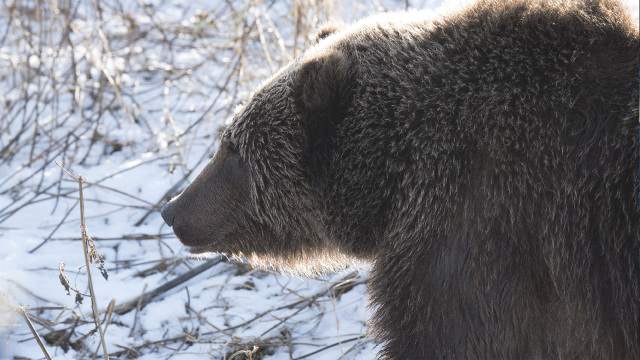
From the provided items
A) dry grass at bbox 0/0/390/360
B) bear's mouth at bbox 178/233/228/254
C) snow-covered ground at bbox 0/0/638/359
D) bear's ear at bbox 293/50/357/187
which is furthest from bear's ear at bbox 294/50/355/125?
snow-covered ground at bbox 0/0/638/359

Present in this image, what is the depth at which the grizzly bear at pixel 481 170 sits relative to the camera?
8.66 feet

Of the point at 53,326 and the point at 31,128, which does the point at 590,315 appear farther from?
the point at 31,128

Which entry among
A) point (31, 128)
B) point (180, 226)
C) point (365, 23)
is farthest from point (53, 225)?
point (365, 23)

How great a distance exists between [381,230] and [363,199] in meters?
0.17

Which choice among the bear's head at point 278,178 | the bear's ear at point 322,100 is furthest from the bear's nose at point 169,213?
the bear's ear at point 322,100

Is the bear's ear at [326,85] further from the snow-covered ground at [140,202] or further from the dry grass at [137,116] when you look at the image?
the snow-covered ground at [140,202]

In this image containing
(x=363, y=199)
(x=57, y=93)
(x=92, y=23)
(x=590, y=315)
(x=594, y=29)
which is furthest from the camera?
(x=92, y=23)

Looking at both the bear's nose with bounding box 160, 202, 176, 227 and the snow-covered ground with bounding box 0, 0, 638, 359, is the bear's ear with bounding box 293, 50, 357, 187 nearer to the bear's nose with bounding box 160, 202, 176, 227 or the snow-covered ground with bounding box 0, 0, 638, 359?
the bear's nose with bounding box 160, 202, 176, 227

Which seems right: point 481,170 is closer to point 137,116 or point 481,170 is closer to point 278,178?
point 278,178

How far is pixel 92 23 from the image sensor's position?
8.70 meters

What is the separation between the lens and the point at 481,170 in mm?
2779

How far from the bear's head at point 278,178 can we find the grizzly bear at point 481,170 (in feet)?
0.04

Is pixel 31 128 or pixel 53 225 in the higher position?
pixel 31 128

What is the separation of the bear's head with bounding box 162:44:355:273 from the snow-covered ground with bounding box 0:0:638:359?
75 cm
